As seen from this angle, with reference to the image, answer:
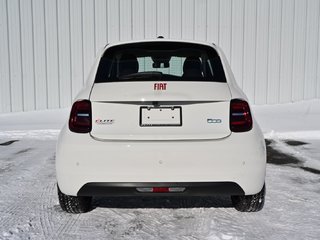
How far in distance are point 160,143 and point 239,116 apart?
2.00 ft

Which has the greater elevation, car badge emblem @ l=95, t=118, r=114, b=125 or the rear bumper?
car badge emblem @ l=95, t=118, r=114, b=125

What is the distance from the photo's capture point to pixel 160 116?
8.41 feet

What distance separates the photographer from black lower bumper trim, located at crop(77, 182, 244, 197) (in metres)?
2.54

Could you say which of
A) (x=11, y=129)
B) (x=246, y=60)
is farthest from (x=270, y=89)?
(x=11, y=129)

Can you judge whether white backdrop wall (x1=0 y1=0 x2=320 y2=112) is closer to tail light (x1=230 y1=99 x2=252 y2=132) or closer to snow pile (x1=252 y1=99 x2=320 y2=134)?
snow pile (x1=252 y1=99 x2=320 y2=134)

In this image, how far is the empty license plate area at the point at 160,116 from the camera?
2557mm

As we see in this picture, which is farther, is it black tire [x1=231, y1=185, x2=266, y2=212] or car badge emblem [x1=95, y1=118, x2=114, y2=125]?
black tire [x1=231, y1=185, x2=266, y2=212]

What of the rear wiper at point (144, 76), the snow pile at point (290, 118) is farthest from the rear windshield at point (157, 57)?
the snow pile at point (290, 118)

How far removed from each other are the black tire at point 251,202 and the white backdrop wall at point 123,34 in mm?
6577

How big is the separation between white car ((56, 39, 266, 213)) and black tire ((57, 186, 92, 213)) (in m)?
0.26

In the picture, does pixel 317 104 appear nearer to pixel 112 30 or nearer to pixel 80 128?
pixel 112 30

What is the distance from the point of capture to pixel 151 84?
2678mm

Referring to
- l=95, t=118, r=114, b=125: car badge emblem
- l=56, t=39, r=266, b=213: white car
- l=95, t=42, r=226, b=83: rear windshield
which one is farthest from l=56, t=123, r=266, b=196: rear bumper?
l=95, t=42, r=226, b=83: rear windshield

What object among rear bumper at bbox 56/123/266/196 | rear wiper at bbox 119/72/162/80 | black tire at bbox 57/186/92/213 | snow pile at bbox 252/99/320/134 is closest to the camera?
rear bumper at bbox 56/123/266/196
